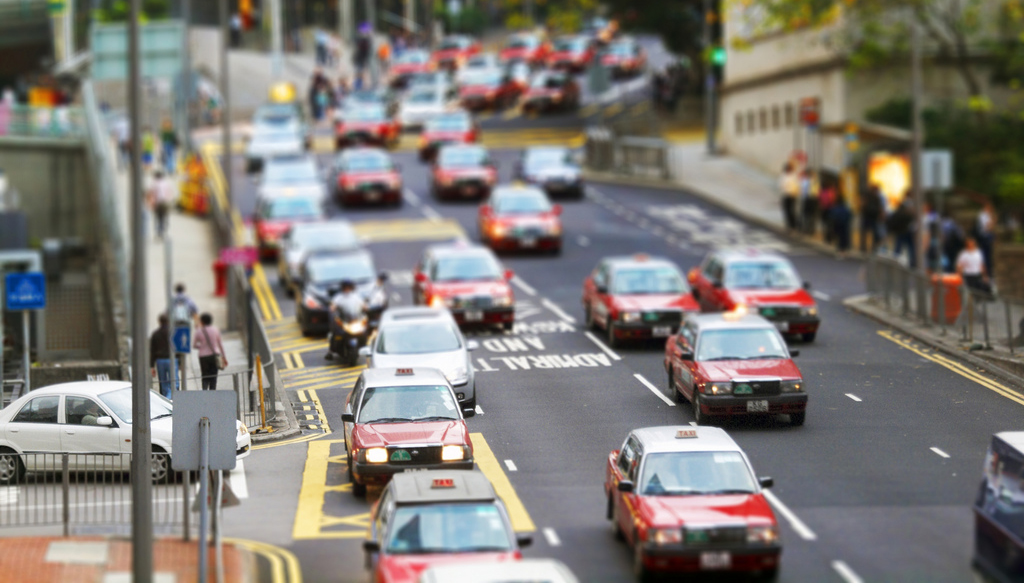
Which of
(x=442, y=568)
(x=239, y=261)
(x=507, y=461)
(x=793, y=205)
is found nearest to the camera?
(x=442, y=568)

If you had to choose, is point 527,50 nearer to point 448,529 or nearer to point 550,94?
point 550,94

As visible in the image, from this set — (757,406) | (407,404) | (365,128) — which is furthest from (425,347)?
(365,128)

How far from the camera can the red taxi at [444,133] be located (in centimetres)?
5609

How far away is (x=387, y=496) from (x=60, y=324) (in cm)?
2336

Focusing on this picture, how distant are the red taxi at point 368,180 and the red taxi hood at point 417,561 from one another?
112ft

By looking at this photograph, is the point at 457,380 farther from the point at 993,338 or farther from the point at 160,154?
the point at 160,154

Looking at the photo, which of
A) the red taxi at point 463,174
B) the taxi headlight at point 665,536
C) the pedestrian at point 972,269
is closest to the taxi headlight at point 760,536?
the taxi headlight at point 665,536

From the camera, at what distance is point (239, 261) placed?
32.5 m

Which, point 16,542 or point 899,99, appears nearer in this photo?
point 16,542

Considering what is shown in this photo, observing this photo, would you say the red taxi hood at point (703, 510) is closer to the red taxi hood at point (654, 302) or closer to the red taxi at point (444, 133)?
the red taxi hood at point (654, 302)

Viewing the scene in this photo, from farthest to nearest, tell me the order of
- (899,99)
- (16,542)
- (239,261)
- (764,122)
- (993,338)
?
(764,122) < (899,99) < (239,261) < (993,338) < (16,542)

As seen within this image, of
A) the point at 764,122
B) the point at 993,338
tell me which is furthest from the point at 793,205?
the point at 993,338

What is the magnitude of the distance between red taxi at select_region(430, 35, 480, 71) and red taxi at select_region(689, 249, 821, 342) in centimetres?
6136

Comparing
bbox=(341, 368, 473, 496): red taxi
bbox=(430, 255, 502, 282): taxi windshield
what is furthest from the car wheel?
bbox=(430, 255, 502, 282): taxi windshield
